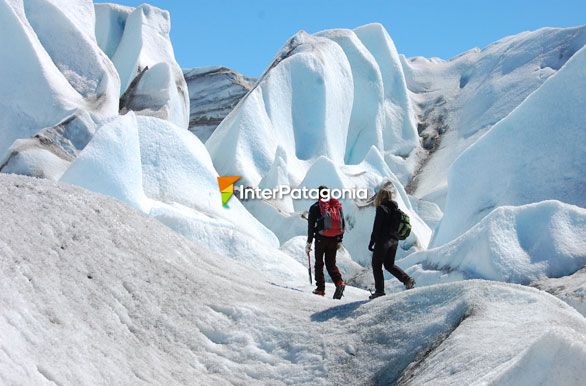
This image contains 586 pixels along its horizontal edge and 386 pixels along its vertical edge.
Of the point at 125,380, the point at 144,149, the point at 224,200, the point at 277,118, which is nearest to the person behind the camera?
the point at 125,380

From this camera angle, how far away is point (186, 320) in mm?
6516

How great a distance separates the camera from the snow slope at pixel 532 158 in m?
16.0

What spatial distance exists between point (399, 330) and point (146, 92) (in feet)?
86.2

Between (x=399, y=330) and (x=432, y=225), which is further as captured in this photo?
(x=432, y=225)

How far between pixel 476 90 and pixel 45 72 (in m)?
25.5

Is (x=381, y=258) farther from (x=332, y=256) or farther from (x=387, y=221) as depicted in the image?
(x=332, y=256)

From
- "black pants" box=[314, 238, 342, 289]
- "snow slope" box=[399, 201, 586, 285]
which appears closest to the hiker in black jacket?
"black pants" box=[314, 238, 342, 289]

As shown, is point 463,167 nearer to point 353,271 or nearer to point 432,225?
point 353,271

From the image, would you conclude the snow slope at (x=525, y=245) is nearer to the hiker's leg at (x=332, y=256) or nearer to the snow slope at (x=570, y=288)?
the snow slope at (x=570, y=288)

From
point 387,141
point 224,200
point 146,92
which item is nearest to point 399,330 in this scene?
point 224,200

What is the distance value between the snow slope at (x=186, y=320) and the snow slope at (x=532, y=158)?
976cm

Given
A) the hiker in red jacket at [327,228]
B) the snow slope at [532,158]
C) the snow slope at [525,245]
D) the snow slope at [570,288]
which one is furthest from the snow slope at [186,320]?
the snow slope at [532,158]

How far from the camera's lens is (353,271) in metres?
19.2

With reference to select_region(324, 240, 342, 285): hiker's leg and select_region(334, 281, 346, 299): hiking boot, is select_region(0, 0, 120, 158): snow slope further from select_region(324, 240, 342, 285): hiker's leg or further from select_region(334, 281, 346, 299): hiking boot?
select_region(334, 281, 346, 299): hiking boot
